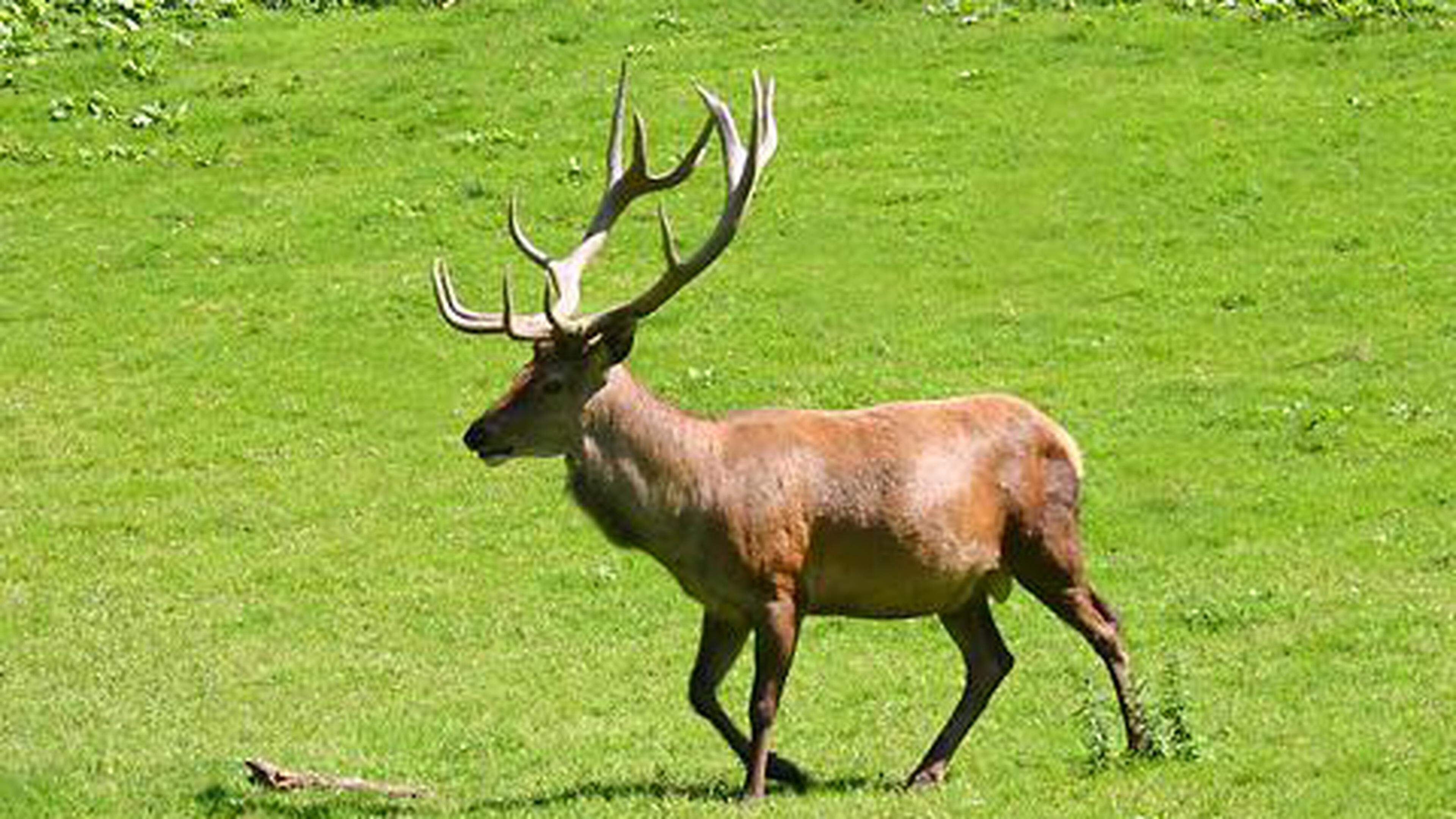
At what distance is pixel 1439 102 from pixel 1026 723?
66.7 feet

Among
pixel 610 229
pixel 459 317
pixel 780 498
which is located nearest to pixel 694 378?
pixel 610 229

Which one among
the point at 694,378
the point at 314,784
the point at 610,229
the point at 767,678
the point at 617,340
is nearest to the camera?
→ the point at 767,678

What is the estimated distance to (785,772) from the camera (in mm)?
14156

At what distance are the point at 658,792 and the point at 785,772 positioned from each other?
2.23 ft

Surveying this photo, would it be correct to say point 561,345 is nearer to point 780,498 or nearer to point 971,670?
point 780,498

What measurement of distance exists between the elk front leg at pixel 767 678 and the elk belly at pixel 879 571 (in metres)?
0.32

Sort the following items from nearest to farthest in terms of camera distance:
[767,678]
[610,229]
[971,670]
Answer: [767,678] → [971,670] → [610,229]

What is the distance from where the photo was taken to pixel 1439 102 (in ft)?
112

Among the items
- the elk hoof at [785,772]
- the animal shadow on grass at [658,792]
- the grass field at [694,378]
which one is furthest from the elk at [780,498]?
the grass field at [694,378]

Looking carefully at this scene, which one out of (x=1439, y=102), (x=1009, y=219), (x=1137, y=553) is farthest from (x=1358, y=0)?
(x=1137, y=553)

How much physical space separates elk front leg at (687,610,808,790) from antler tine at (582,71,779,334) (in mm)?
1667

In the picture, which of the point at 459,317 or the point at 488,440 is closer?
the point at 488,440

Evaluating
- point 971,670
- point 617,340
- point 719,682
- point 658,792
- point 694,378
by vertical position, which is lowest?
point 694,378

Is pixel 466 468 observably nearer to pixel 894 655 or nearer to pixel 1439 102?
pixel 894 655
